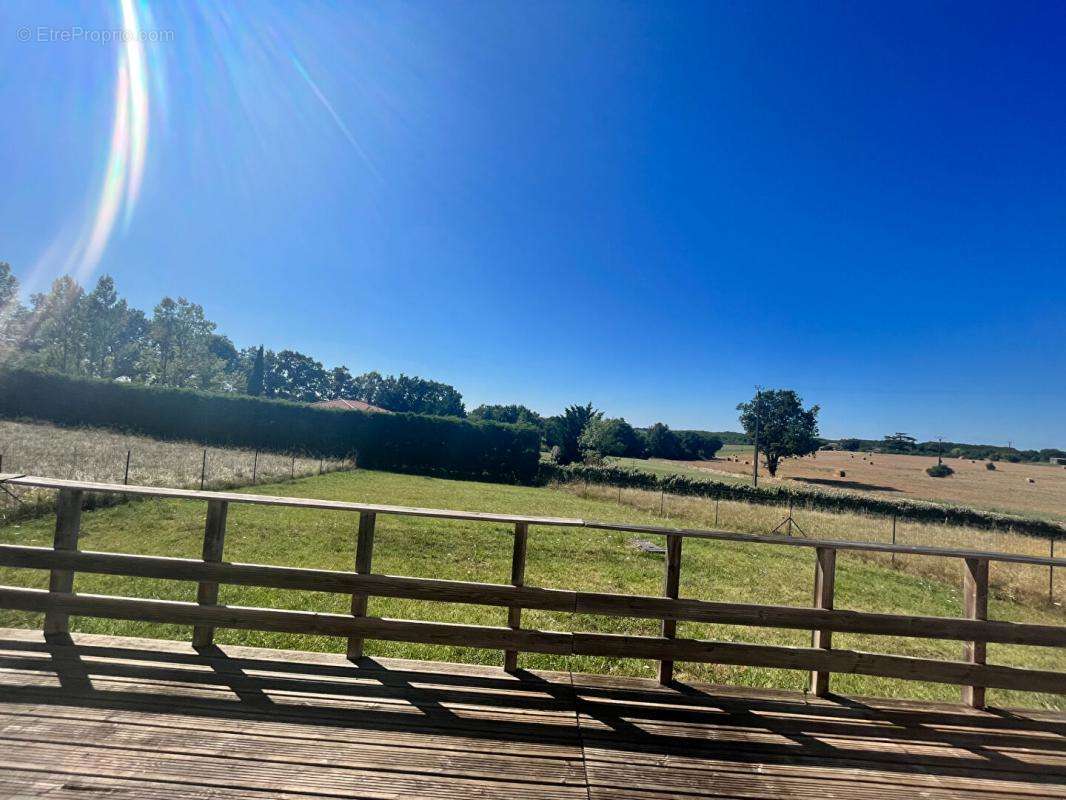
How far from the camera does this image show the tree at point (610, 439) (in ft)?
144

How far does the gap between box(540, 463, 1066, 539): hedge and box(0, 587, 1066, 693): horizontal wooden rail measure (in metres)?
19.9

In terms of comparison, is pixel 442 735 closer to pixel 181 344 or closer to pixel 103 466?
pixel 103 466

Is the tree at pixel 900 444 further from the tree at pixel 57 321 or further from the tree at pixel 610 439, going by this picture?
the tree at pixel 57 321

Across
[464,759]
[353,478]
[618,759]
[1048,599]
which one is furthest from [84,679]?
[353,478]

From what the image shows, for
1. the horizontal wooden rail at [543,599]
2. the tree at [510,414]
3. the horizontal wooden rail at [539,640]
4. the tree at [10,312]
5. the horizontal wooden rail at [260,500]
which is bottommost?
the horizontal wooden rail at [539,640]

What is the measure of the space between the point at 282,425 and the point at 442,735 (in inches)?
1086

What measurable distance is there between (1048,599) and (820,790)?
10.7 metres

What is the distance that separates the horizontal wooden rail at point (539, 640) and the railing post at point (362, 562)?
8 cm

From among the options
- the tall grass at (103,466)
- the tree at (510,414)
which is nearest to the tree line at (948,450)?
the tree at (510,414)

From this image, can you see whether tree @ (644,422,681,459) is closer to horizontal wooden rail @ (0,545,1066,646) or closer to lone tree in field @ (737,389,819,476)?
lone tree in field @ (737,389,819,476)

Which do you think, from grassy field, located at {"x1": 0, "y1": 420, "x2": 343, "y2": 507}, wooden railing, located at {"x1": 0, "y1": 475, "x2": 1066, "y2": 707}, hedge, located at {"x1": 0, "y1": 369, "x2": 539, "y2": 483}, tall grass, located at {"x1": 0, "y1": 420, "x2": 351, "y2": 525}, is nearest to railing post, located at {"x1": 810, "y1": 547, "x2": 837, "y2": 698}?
wooden railing, located at {"x1": 0, "y1": 475, "x2": 1066, "y2": 707}

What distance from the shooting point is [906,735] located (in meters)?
2.43

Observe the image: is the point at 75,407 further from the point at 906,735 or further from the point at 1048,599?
the point at 1048,599

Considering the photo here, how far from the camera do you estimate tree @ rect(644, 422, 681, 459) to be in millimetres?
67250
